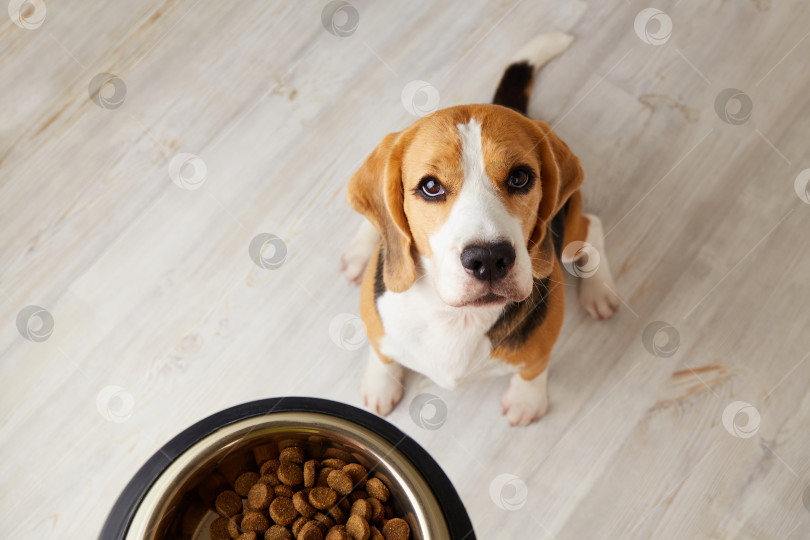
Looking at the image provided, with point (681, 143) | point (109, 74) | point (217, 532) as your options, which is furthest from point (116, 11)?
point (681, 143)

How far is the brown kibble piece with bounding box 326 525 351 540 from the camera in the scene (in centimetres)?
149

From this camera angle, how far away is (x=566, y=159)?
1554 mm

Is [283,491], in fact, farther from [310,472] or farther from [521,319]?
[521,319]

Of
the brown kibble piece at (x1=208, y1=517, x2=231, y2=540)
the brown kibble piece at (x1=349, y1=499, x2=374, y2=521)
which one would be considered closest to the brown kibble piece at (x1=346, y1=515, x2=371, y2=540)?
the brown kibble piece at (x1=349, y1=499, x2=374, y2=521)

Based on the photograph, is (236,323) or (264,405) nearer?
(264,405)

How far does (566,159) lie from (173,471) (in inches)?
47.0

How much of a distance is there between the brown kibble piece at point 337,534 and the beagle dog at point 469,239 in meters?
0.49

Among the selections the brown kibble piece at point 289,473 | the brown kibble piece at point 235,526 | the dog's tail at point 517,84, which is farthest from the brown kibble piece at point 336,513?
the dog's tail at point 517,84

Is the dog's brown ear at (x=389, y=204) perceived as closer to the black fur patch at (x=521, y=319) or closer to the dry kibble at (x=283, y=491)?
the black fur patch at (x=521, y=319)

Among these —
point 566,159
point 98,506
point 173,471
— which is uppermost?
point 566,159

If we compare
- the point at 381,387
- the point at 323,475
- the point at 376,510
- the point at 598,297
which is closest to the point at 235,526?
the point at 323,475

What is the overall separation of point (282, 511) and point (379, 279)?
0.66 metres

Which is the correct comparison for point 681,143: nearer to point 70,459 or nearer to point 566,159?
point 566,159

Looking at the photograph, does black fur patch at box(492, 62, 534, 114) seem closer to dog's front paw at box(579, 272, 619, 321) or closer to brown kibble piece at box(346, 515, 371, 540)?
dog's front paw at box(579, 272, 619, 321)
